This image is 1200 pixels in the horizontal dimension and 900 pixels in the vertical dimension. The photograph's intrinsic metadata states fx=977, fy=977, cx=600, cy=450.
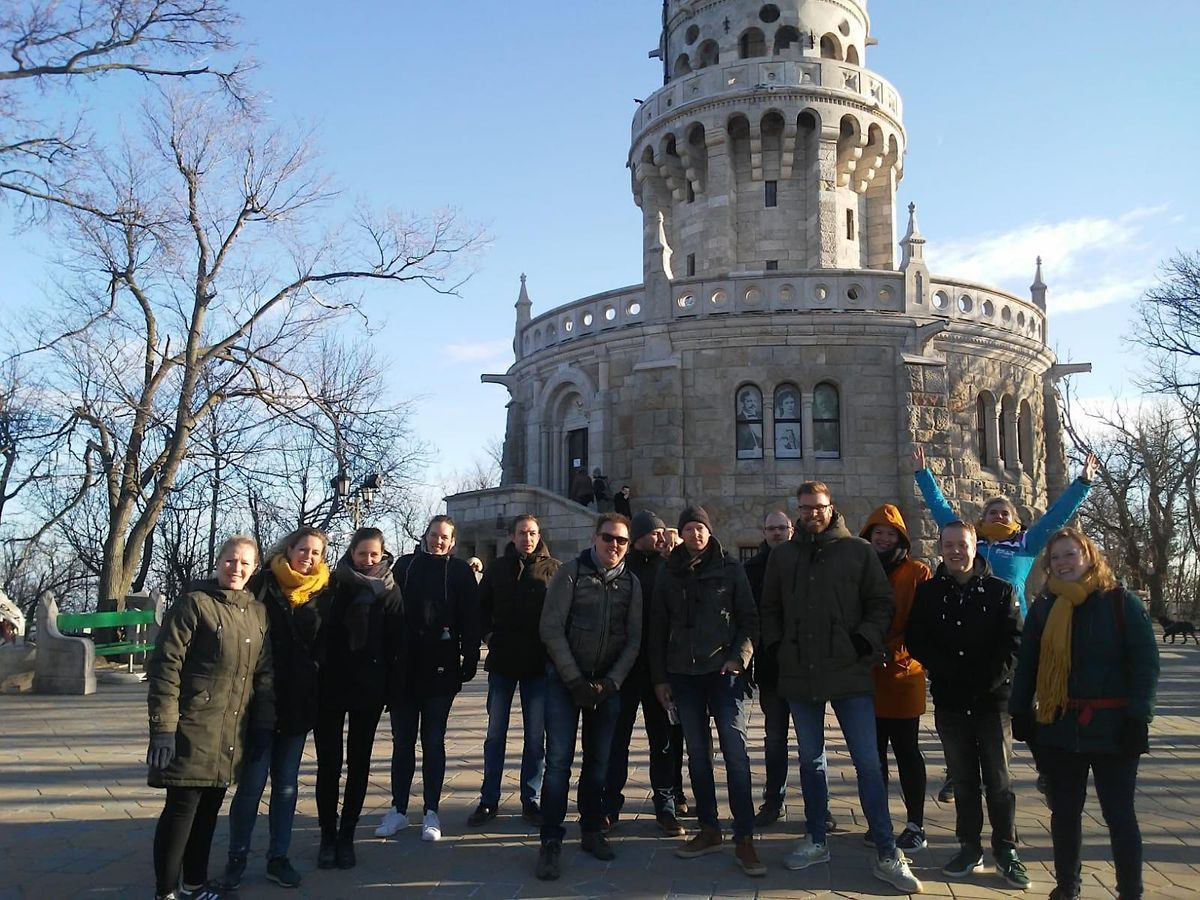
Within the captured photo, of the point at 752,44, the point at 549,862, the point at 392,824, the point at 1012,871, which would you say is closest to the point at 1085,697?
the point at 1012,871

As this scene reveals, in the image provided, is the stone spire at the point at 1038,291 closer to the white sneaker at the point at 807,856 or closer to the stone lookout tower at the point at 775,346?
the stone lookout tower at the point at 775,346

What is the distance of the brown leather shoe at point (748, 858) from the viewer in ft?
16.5

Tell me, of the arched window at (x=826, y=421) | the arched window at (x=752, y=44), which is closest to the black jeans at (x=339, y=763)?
the arched window at (x=826, y=421)

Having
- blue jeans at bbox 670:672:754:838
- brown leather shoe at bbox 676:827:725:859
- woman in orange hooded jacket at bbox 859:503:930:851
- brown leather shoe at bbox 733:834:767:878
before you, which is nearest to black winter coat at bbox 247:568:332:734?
blue jeans at bbox 670:672:754:838

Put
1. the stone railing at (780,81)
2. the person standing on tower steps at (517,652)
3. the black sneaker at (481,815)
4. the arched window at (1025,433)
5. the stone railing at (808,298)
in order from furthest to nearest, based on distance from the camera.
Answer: the stone railing at (780,81), the arched window at (1025,433), the stone railing at (808,298), the person standing on tower steps at (517,652), the black sneaker at (481,815)

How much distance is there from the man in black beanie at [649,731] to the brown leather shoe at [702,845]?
17.3 inches

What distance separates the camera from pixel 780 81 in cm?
2367

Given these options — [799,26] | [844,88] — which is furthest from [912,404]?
[799,26]

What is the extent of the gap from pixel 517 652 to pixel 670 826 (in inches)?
55.7

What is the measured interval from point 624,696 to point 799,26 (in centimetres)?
2342

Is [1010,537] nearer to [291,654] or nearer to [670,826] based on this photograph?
[670,826]

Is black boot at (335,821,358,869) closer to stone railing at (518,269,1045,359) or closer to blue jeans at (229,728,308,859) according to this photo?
blue jeans at (229,728,308,859)

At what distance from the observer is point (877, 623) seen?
5152 millimetres

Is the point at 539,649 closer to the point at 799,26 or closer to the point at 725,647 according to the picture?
the point at 725,647
